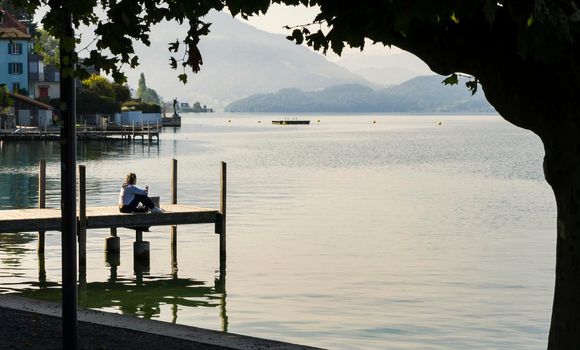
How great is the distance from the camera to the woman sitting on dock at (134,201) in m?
27.1

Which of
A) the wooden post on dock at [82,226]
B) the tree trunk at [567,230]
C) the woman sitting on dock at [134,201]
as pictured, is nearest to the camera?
the tree trunk at [567,230]

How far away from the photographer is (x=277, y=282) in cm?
2745

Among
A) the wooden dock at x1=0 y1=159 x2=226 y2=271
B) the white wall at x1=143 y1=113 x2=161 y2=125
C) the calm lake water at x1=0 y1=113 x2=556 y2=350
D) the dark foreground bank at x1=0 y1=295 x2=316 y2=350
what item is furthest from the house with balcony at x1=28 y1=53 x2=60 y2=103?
the dark foreground bank at x1=0 y1=295 x2=316 y2=350

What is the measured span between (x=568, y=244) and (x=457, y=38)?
2.27 metres

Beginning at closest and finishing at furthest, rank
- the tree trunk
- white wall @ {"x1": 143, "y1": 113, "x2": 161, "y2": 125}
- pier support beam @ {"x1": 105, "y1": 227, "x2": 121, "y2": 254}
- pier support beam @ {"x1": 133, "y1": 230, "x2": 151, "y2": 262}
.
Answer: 1. the tree trunk
2. pier support beam @ {"x1": 133, "y1": 230, "x2": 151, "y2": 262}
3. pier support beam @ {"x1": 105, "y1": 227, "x2": 121, "y2": 254}
4. white wall @ {"x1": 143, "y1": 113, "x2": 161, "y2": 125}

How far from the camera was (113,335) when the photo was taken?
13.4 meters

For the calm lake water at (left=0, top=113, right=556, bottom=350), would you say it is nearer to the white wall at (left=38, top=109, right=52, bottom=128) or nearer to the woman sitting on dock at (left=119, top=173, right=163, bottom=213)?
the woman sitting on dock at (left=119, top=173, right=163, bottom=213)

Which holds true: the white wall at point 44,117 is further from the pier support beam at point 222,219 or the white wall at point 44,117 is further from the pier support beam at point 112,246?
the pier support beam at point 222,219

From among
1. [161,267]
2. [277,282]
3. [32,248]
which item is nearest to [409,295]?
[277,282]

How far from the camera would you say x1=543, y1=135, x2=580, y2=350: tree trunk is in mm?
10938

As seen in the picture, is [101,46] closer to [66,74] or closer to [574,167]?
[66,74]

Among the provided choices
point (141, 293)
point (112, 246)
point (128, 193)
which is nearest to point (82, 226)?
point (128, 193)

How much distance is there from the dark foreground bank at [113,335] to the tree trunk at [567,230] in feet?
10.2

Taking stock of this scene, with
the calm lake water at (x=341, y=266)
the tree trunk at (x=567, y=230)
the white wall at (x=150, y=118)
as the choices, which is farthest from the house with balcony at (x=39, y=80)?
the tree trunk at (x=567, y=230)
